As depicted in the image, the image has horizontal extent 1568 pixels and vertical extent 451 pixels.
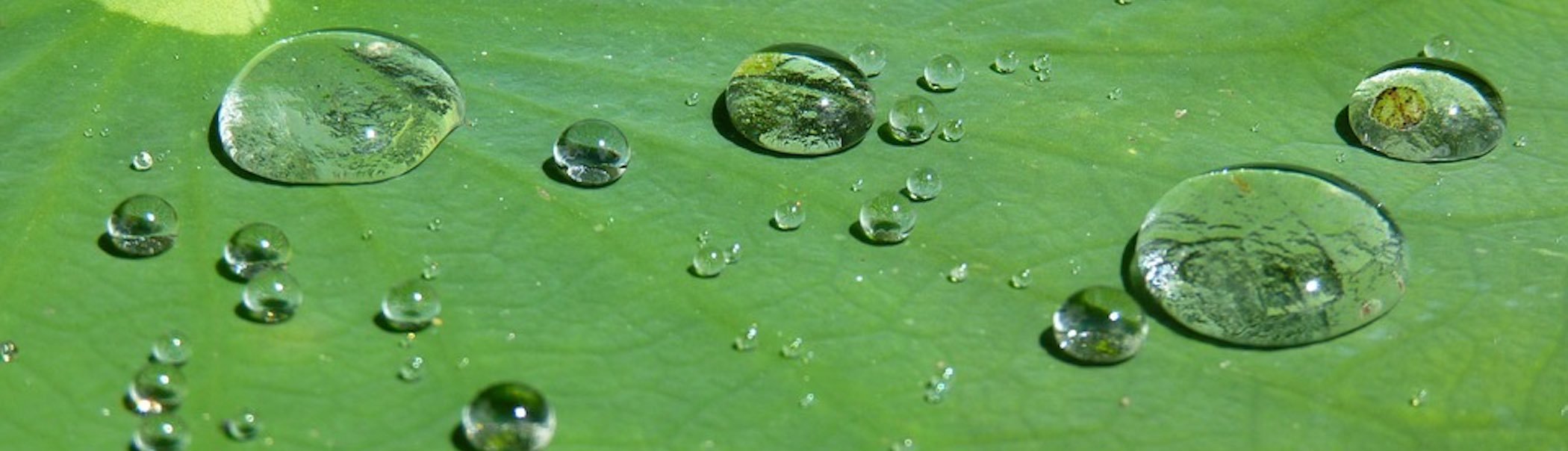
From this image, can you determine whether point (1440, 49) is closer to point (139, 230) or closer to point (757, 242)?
point (757, 242)

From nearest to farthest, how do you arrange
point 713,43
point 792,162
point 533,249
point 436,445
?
point 436,445 < point 533,249 < point 792,162 < point 713,43

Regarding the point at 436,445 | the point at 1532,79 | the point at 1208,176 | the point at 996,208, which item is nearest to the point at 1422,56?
the point at 1532,79

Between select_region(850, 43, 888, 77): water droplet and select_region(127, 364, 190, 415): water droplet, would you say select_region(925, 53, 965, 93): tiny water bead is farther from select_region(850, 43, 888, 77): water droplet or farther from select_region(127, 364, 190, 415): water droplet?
select_region(127, 364, 190, 415): water droplet

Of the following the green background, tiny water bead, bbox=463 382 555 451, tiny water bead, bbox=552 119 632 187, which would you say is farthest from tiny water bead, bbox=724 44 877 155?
tiny water bead, bbox=463 382 555 451

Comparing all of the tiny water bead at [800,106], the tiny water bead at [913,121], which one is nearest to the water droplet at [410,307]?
the tiny water bead at [800,106]

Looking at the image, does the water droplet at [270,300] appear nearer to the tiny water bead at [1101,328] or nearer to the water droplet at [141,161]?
the water droplet at [141,161]

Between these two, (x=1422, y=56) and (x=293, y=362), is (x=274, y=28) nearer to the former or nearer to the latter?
(x=293, y=362)

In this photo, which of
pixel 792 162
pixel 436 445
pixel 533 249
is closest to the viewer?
pixel 436 445
